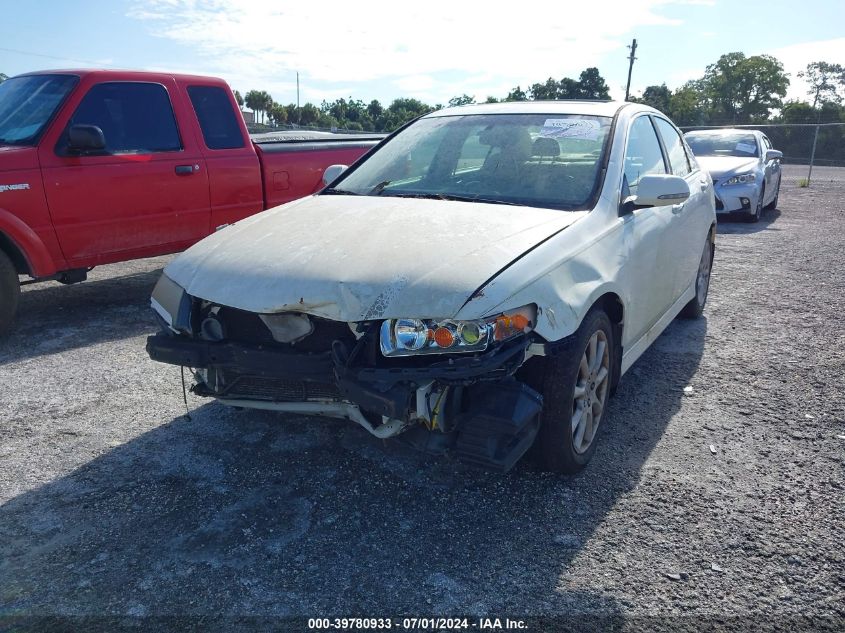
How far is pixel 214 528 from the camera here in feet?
9.32

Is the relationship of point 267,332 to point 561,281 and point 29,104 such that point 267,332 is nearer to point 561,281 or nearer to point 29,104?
point 561,281

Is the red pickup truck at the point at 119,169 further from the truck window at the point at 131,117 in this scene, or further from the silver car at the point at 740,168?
the silver car at the point at 740,168

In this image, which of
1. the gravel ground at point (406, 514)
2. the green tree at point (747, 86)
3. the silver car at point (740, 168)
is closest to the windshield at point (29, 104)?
the gravel ground at point (406, 514)

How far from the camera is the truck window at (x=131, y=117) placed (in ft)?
18.7

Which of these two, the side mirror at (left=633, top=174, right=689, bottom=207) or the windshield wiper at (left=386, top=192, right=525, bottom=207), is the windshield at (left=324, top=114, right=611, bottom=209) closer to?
the windshield wiper at (left=386, top=192, right=525, bottom=207)

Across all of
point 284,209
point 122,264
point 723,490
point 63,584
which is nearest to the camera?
point 63,584

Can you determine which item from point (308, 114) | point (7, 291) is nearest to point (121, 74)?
point (7, 291)

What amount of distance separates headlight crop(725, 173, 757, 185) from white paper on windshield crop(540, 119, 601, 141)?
331 inches

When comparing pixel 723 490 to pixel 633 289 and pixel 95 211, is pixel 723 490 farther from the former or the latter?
pixel 95 211

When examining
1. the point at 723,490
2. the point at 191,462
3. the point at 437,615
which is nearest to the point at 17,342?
the point at 191,462

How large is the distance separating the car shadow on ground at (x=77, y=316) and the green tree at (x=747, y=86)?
7455 cm

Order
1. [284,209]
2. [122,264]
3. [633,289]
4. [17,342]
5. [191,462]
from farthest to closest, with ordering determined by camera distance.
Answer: [122,264] → [17,342] → [284,209] → [633,289] → [191,462]

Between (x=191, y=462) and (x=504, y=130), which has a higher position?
(x=504, y=130)

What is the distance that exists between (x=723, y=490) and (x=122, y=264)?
713 centimetres
